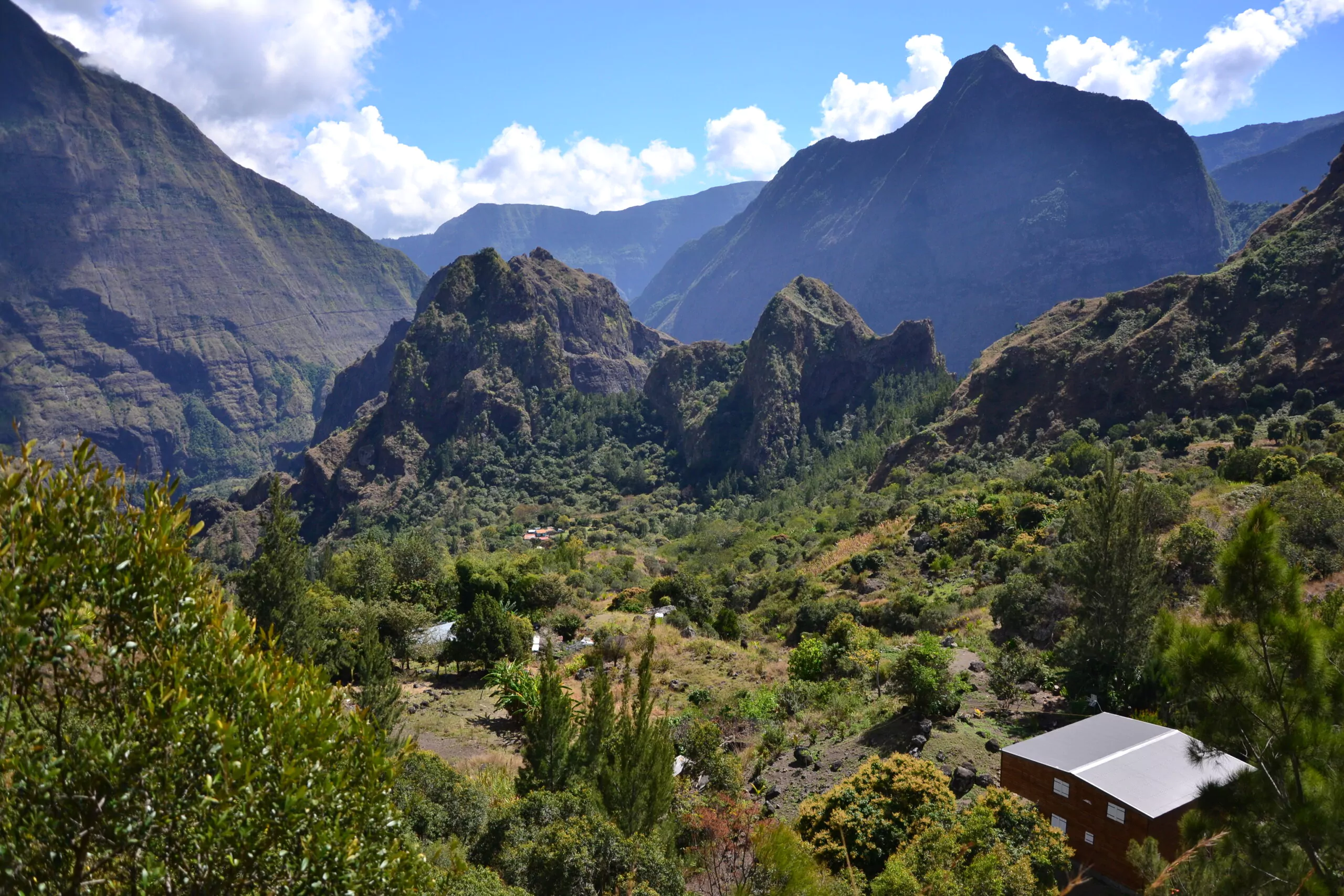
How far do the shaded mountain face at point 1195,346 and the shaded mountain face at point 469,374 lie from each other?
65.5m

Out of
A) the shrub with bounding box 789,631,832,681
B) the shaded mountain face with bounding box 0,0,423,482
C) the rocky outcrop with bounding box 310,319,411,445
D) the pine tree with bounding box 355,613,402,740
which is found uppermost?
the shaded mountain face with bounding box 0,0,423,482

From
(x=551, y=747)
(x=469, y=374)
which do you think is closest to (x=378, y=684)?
(x=551, y=747)

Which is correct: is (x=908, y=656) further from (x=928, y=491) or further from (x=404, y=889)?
(x=928, y=491)

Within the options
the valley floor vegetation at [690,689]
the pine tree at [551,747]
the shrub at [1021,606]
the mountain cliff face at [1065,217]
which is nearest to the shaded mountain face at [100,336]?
the valley floor vegetation at [690,689]

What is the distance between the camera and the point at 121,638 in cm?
432

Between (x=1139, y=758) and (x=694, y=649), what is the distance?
51.4ft

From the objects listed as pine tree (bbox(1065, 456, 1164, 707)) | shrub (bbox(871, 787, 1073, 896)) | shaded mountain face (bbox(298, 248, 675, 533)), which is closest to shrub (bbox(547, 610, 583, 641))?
pine tree (bbox(1065, 456, 1164, 707))

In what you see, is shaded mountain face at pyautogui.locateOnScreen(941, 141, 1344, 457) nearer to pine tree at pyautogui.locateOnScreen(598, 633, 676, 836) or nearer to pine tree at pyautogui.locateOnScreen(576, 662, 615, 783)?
pine tree at pyautogui.locateOnScreen(576, 662, 615, 783)

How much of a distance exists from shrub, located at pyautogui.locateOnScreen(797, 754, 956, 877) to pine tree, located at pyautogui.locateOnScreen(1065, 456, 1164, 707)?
6.53 metres

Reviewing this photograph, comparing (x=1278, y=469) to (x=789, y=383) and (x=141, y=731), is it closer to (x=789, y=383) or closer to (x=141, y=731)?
(x=141, y=731)

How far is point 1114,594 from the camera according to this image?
636 inches

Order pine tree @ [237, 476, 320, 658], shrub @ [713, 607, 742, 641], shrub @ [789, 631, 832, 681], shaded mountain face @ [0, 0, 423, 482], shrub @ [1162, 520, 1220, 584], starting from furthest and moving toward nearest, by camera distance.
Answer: shaded mountain face @ [0, 0, 423, 482] < shrub @ [713, 607, 742, 641] < shrub @ [1162, 520, 1220, 584] < shrub @ [789, 631, 832, 681] < pine tree @ [237, 476, 320, 658]

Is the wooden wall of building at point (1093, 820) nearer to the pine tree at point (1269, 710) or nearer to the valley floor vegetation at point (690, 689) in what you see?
the valley floor vegetation at point (690, 689)

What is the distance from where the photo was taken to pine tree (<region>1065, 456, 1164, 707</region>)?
15.9 metres
